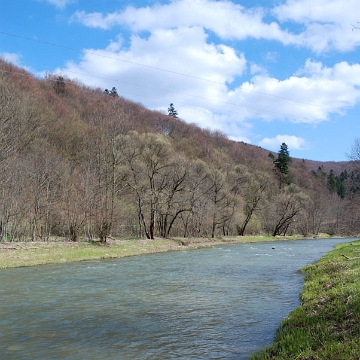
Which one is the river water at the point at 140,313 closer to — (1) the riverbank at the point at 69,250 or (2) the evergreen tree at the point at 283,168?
(1) the riverbank at the point at 69,250

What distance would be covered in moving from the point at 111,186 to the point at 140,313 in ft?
93.9

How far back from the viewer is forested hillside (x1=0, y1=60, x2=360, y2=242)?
3631 cm

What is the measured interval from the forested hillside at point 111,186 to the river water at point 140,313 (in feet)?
53.0

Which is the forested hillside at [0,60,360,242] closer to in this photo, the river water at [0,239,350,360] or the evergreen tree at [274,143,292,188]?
the river water at [0,239,350,360]

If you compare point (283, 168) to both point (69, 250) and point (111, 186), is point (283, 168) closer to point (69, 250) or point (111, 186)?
point (111, 186)

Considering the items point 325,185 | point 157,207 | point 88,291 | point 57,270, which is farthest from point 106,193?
point 325,185

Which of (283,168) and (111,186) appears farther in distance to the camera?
(283,168)

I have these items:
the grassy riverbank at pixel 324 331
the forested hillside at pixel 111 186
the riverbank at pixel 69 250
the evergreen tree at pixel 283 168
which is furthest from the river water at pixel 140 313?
the evergreen tree at pixel 283 168

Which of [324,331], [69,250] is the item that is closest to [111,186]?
[69,250]

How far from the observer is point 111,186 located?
131ft

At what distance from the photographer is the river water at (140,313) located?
28.6ft

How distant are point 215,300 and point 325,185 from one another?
139225 millimetres

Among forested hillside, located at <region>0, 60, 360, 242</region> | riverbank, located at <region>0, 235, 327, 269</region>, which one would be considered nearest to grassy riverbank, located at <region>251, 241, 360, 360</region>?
riverbank, located at <region>0, 235, 327, 269</region>

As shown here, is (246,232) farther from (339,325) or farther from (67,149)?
(339,325)
